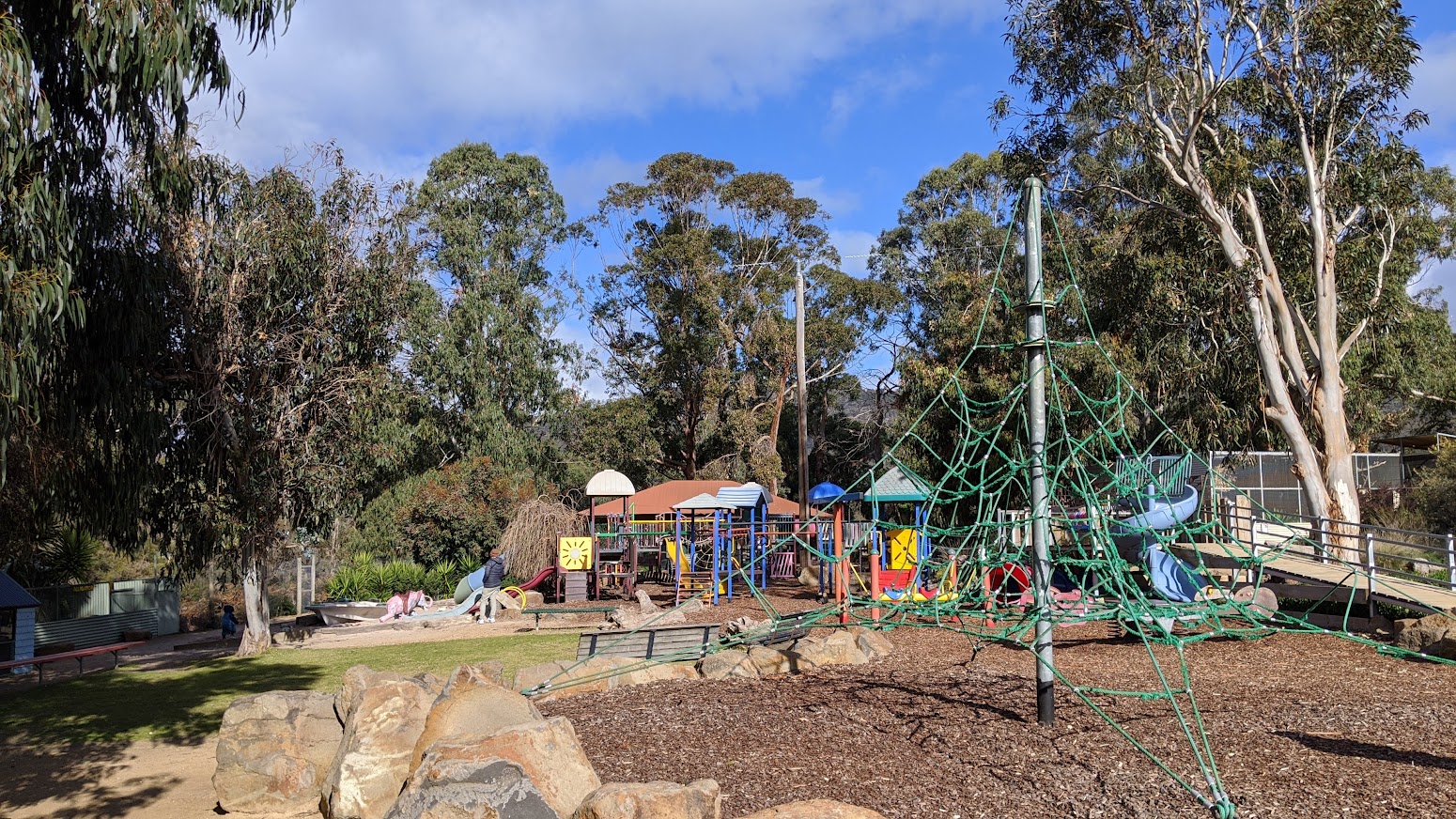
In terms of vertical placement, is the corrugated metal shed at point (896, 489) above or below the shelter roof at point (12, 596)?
above

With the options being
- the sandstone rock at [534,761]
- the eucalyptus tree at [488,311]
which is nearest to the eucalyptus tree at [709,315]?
the eucalyptus tree at [488,311]

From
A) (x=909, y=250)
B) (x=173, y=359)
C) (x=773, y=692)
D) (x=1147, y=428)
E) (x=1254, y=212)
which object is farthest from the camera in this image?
(x=909, y=250)

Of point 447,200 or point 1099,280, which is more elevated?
point 447,200

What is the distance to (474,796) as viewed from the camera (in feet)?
16.4

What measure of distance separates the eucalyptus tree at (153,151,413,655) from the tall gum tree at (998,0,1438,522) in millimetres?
12570

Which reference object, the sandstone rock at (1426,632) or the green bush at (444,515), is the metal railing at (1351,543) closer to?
the sandstone rock at (1426,632)

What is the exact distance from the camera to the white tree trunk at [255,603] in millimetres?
15383

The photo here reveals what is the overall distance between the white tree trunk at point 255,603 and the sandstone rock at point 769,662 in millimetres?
8891

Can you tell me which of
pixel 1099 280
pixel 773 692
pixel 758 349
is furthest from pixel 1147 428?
pixel 773 692

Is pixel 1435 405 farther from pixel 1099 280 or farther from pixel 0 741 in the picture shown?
pixel 0 741

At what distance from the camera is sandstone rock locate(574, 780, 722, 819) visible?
466cm

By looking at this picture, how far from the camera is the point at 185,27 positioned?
23.5 feet

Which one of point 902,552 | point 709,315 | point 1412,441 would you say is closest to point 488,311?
point 709,315

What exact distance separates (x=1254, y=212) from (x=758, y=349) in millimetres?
20178
